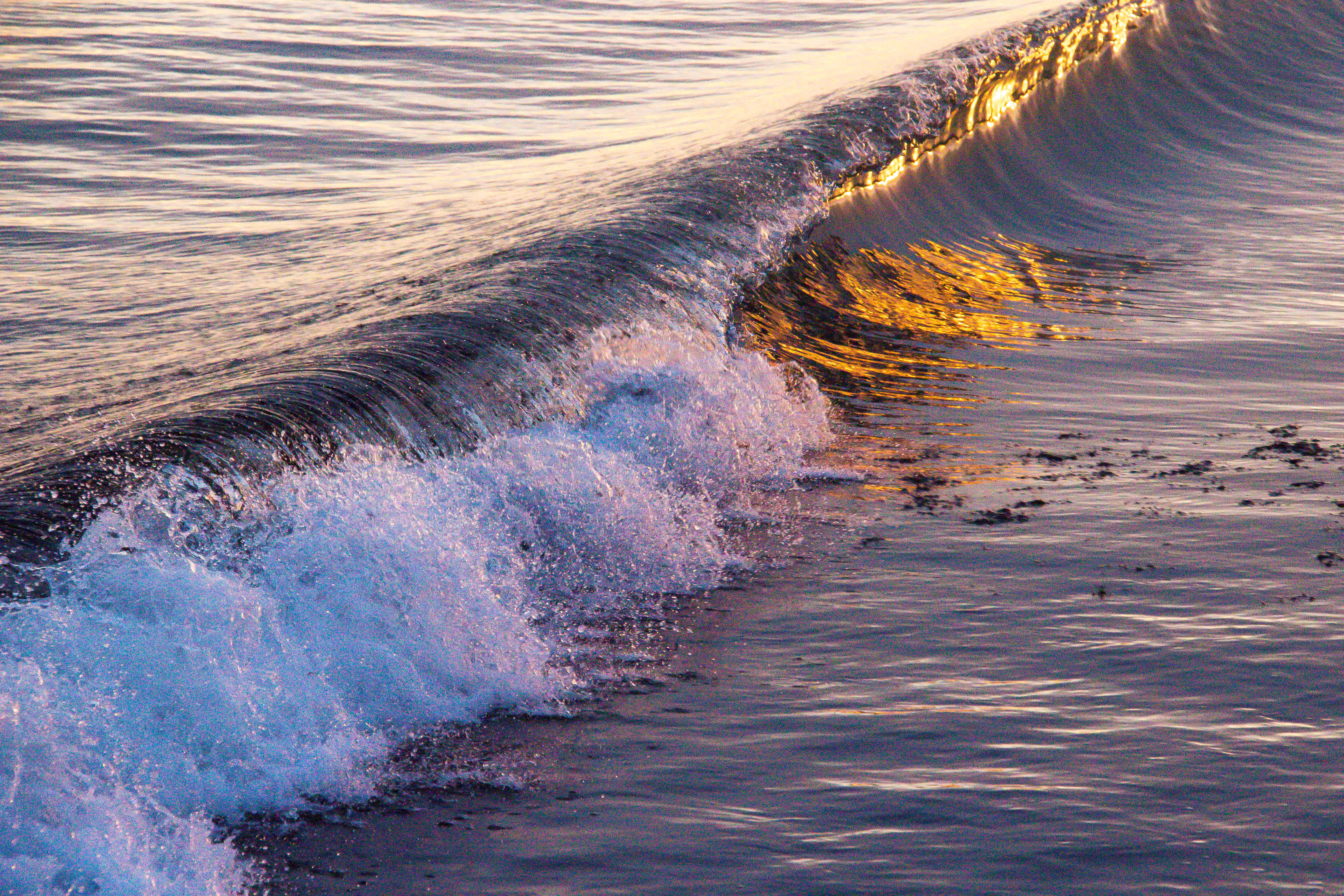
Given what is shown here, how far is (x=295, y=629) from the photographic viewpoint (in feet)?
16.9

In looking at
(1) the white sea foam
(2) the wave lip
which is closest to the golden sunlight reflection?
(2) the wave lip

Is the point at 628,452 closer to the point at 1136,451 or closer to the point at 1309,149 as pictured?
the point at 1136,451

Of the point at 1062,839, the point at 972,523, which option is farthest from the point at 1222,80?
the point at 1062,839

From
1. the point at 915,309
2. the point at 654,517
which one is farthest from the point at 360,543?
the point at 915,309

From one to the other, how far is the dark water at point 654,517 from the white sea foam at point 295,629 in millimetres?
17

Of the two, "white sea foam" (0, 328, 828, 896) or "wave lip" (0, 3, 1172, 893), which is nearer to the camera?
"white sea foam" (0, 328, 828, 896)

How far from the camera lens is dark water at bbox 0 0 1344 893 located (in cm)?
433

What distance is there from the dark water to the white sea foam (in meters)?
0.02

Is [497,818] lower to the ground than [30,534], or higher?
lower

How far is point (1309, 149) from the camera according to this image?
16.3 metres

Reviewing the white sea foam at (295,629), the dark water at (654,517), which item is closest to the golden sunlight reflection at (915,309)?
the dark water at (654,517)

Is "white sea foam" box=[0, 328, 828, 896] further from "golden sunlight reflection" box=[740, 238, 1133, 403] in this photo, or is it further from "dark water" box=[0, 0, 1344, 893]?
"golden sunlight reflection" box=[740, 238, 1133, 403]

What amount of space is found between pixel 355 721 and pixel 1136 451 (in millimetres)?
4549

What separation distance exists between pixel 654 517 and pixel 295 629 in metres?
2.03
